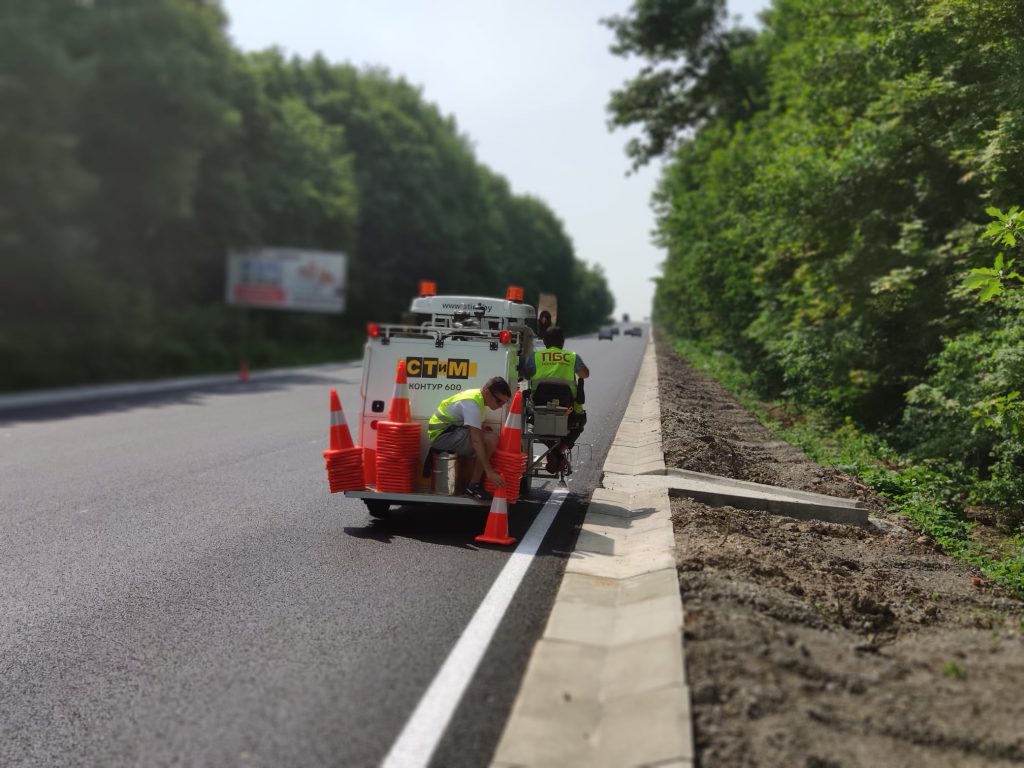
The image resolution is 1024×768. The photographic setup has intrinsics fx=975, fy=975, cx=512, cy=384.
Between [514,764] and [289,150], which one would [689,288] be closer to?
[289,150]

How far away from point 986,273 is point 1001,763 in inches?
173

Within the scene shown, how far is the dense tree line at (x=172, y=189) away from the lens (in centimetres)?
2842

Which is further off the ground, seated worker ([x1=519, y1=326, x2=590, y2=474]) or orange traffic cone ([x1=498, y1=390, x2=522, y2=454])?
seated worker ([x1=519, y1=326, x2=590, y2=474])

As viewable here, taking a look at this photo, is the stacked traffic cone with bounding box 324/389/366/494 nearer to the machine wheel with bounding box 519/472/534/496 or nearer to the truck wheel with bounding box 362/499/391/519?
the truck wheel with bounding box 362/499/391/519

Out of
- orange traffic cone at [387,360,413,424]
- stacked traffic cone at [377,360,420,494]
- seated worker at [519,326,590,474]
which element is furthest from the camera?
seated worker at [519,326,590,474]

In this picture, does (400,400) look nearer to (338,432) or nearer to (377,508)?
(338,432)

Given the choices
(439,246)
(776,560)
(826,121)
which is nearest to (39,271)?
(826,121)

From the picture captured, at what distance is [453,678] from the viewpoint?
475cm

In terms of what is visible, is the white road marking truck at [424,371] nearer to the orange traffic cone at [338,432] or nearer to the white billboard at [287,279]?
the orange traffic cone at [338,432]

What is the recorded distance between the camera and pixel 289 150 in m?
52.7

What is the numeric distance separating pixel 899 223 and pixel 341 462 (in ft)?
44.9

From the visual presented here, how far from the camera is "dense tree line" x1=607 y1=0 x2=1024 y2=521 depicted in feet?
43.1

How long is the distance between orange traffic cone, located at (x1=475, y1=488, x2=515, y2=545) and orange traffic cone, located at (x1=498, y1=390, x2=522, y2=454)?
1.79 feet

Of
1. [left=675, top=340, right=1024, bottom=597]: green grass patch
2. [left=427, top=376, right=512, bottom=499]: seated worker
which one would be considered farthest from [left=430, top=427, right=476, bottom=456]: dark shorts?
[left=675, top=340, right=1024, bottom=597]: green grass patch
